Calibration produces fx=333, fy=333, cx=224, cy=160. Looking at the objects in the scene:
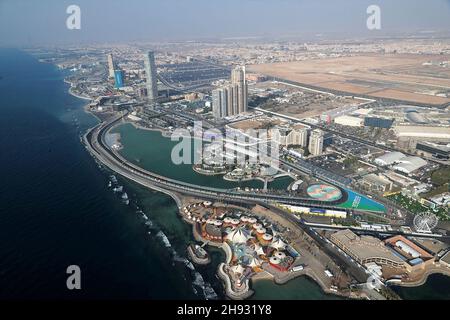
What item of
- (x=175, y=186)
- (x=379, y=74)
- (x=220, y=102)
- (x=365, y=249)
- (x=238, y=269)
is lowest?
(x=238, y=269)

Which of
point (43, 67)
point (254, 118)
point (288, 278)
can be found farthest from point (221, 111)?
point (43, 67)

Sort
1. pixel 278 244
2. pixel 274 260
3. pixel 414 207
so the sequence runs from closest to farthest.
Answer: pixel 274 260, pixel 278 244, pixel 414 207

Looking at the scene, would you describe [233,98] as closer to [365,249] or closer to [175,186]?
[175,186]

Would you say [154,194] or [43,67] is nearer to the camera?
[154,194]

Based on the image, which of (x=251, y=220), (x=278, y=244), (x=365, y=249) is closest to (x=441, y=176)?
(x=365, y=249)

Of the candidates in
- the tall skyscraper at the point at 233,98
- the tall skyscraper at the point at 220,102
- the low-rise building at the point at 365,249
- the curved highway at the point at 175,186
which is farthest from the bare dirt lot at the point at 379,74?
the low-rise building at the point at 365,249
